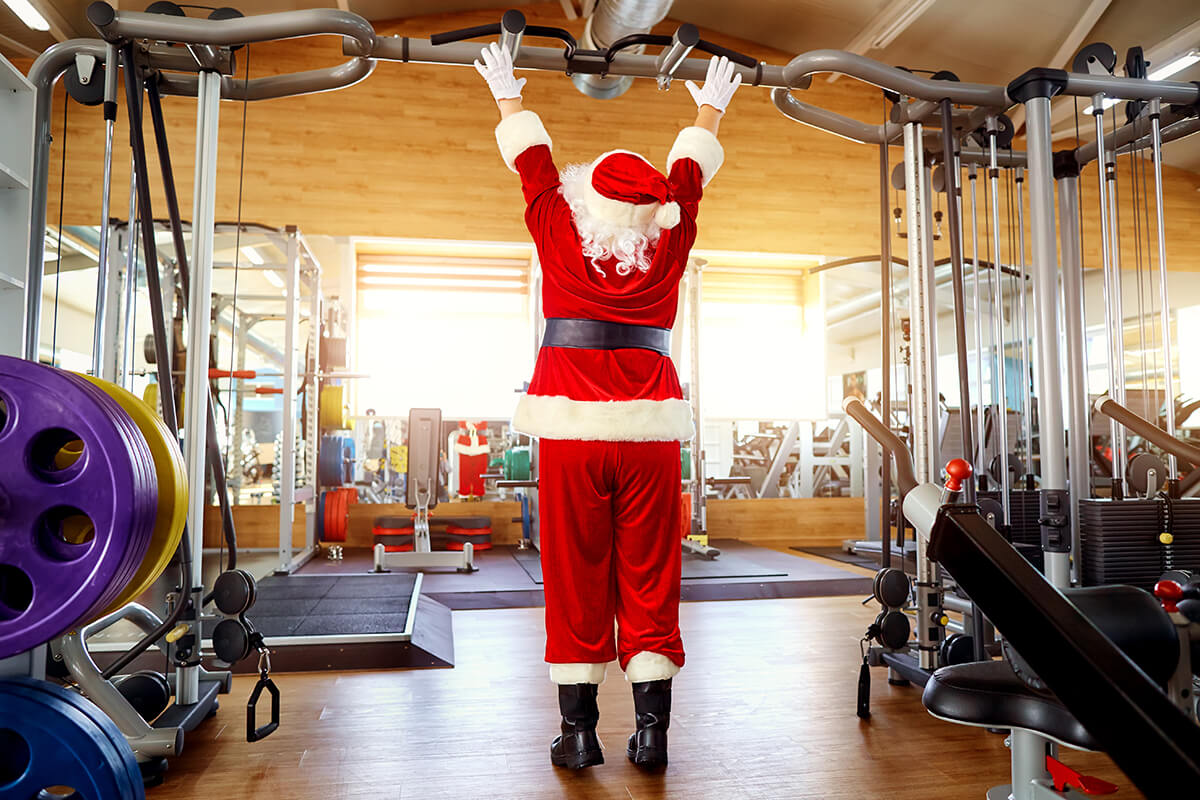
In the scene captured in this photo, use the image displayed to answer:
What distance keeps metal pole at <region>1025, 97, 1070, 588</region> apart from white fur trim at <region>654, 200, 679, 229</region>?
0.95 m

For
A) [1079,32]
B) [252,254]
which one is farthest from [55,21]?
[1079,32]

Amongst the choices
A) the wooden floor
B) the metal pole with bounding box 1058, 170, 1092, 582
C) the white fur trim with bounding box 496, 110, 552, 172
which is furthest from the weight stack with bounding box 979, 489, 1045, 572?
the white fur trim with bounding box 496, 110, 552, 172

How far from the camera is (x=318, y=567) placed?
5.70 meters

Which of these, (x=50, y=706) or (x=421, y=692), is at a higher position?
(x=50, y=706)

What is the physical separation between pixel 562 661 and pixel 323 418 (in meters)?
4.48

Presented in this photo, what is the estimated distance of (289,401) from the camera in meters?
5.36

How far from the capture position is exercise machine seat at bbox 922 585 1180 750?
1.03m

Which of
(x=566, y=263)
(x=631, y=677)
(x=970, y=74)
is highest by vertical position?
(x=970, y=74)

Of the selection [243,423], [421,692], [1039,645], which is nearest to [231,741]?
[421,692]

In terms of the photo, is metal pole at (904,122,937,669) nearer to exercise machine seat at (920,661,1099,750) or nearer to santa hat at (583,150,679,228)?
santa hat at (583,150,679,228)

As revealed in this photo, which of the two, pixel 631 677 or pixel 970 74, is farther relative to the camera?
pixel 970 74

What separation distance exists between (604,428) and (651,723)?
0.74m

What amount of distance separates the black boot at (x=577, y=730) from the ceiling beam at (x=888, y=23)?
18.3 ft

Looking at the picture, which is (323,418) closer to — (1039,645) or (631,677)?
(631,677)
